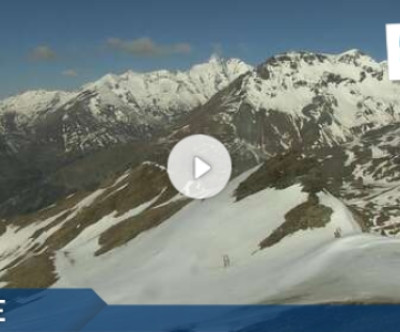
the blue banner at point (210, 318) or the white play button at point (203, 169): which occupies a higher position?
the white play button at point (203, 169)

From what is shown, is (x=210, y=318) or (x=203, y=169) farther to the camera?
(x=203, y=169)

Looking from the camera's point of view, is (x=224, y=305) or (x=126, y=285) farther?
(x=126, y=285)

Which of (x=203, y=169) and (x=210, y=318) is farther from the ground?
(x=203, y=169)

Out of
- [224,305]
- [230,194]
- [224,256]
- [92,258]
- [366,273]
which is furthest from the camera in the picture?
[92,258]

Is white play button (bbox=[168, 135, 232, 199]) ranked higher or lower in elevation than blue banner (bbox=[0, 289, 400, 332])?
higher

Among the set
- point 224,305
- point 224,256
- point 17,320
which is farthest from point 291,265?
point 17,320

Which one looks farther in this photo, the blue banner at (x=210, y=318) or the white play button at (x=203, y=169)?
the white play button at (x=203, y=169)

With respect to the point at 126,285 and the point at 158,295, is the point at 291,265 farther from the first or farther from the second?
the point at 126,285

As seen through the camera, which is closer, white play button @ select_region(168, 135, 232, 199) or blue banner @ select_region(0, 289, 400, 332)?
blue banner @ select_region(0, 289, 400, 332)
